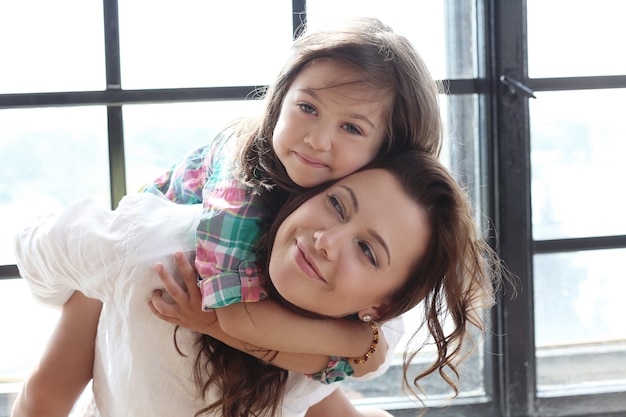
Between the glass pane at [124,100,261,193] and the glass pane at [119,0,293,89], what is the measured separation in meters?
0.05

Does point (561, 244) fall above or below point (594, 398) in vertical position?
above

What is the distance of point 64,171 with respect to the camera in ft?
5.65

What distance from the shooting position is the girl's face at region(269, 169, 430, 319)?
1178mm

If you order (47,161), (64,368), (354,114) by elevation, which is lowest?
(64,368)

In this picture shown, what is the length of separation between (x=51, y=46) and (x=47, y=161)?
0.84 feet

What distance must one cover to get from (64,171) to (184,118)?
296 mm

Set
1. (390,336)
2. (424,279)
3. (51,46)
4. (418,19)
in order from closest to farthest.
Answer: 1. (424,279)
2. (390,336)
3. (51,46)
4. (418,19)

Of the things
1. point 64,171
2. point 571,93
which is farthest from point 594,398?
point 64,171

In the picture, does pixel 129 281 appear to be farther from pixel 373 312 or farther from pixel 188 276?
pixel 373 312

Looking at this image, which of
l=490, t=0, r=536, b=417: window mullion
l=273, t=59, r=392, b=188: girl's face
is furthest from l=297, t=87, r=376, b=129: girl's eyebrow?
l=490, t=0, r=536, b=417: window mullion

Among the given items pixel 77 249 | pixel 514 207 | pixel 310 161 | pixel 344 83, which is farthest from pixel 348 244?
pixel 514 207

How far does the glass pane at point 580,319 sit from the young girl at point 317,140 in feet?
2.22

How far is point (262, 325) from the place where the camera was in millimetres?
1249

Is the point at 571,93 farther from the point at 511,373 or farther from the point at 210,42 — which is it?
the point at 210,42
